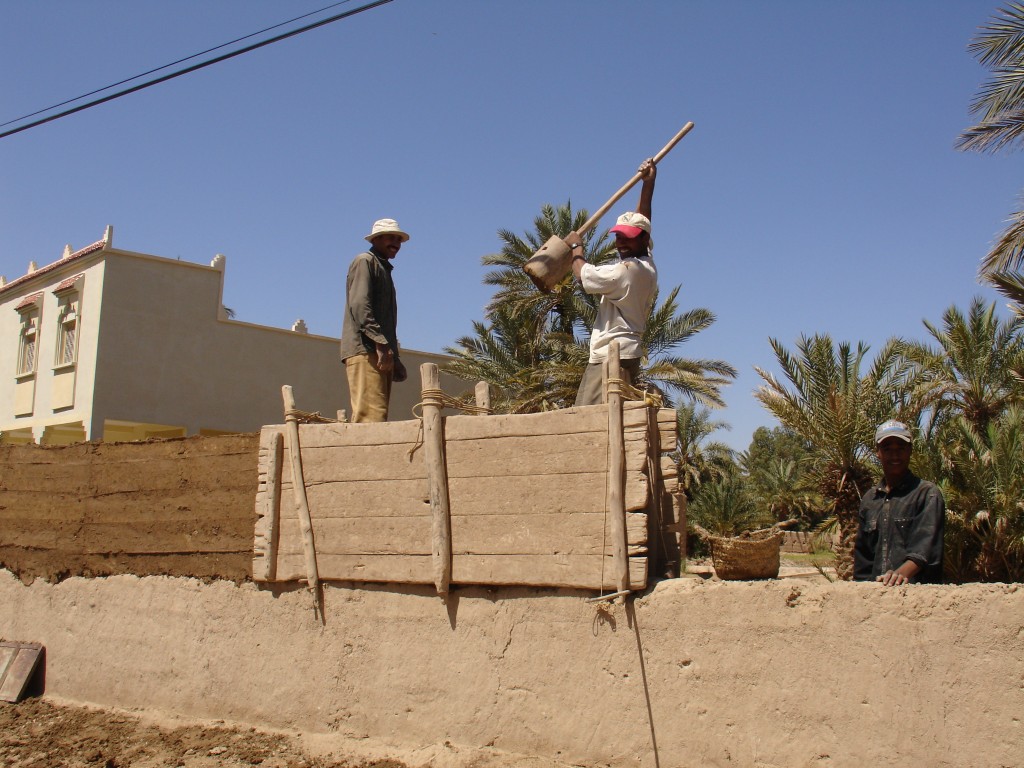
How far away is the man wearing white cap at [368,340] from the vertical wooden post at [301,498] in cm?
41

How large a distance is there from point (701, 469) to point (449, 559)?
19.8m

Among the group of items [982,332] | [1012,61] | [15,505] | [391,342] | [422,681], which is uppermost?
[1012,61]

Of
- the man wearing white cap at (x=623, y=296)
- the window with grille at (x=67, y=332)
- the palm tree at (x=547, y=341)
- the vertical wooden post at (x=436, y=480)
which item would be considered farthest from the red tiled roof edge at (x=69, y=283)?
the man wearing white cap at (x=623, y=296)

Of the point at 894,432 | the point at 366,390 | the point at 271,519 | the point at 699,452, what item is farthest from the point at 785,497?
the point at 894,432

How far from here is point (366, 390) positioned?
20.1 ft

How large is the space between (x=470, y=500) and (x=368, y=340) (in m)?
1.50

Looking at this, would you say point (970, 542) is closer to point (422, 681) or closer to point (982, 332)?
point (982, 332)

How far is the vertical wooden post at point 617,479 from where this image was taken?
15.0 ft

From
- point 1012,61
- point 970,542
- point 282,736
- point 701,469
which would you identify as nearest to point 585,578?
point 282,736

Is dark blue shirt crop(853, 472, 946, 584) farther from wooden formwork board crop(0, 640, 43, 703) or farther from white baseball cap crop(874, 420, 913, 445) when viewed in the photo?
wooden formwork board crop(0, 640, 43, 703)

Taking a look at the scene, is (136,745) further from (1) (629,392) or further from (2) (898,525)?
(2) (898,525)

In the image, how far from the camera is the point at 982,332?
15.4 metres

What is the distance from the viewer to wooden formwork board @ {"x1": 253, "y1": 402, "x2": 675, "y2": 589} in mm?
4723

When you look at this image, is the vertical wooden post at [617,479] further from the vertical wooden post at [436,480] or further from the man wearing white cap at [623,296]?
the vertical wooden post at [436,480]
